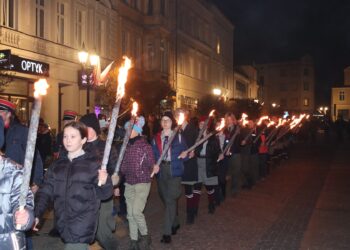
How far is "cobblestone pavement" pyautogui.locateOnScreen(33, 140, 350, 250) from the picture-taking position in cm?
759

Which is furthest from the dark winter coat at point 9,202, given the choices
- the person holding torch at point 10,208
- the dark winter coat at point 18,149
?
the dark winter coat at point 18,149

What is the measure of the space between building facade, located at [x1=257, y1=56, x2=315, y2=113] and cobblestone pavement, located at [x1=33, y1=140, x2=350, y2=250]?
91474mm

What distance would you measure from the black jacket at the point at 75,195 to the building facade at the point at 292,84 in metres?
100

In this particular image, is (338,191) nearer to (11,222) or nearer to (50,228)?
(50,228)

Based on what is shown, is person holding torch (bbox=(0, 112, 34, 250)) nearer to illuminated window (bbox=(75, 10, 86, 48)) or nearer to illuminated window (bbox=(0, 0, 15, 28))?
illuminated window (bbox=(0, 0, 15, 28))

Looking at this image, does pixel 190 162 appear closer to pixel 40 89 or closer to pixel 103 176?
pixel 103 176

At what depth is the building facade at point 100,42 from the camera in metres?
20.1

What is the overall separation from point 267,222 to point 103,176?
5289 mm

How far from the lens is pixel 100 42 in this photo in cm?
2725

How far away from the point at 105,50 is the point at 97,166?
77.1 feet

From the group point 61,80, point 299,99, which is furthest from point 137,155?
point 299,99

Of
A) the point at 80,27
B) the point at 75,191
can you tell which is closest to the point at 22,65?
the point at 80,27

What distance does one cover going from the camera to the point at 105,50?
2769 cm

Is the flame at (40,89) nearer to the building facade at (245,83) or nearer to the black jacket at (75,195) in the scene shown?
the black jacket at (75,195)
